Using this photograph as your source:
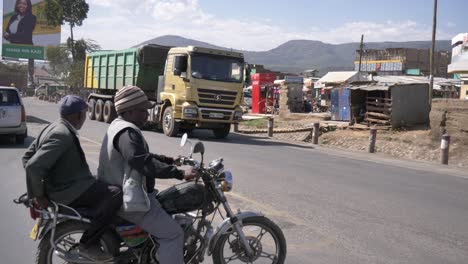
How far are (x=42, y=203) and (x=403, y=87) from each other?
21874mm

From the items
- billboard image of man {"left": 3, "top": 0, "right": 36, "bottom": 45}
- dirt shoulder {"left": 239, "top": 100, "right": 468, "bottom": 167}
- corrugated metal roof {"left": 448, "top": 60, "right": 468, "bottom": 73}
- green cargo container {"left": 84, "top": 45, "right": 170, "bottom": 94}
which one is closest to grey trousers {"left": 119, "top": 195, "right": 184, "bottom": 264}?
dirt shoulder {"left": 239, "top": 100, "right": 468, "bottom": 167}

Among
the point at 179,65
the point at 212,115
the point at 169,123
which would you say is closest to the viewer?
the point at 179,65

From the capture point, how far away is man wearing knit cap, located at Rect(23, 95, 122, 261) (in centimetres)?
373

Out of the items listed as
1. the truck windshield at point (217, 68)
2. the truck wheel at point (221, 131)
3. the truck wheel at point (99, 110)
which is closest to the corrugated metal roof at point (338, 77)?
the truck wheel at point (99, 110)

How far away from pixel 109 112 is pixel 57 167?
778 inches

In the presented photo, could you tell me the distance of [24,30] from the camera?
60906mm

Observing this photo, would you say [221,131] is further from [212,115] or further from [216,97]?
[216,97]

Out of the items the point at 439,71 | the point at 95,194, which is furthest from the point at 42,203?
the point at 439,71

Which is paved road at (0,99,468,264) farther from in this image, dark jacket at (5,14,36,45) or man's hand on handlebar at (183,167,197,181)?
dark jacket at (5,14,36,45)

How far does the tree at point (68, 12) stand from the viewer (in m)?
59.4

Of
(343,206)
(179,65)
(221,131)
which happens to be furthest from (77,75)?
(343,206)

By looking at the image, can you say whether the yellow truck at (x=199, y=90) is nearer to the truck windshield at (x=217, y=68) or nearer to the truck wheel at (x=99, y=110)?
the truck windshield at (x=217, y=68)

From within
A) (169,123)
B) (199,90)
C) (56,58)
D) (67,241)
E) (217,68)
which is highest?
(56,58)

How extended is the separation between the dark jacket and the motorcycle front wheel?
62.5m
